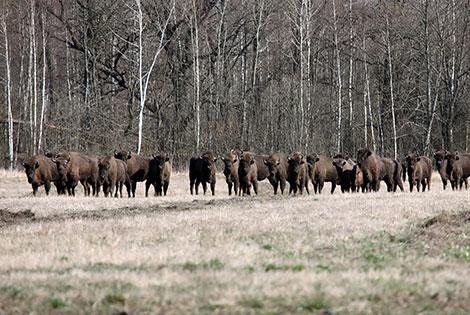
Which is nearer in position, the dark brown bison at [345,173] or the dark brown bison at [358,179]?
the dark brown bison at [358,179]

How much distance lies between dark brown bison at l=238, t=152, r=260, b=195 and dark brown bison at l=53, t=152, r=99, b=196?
5819mm

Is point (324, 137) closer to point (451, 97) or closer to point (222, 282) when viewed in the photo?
point (451, 97)

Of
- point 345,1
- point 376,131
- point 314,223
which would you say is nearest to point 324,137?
point 376,131

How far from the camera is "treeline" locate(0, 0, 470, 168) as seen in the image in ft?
171

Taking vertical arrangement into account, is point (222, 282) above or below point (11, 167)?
below

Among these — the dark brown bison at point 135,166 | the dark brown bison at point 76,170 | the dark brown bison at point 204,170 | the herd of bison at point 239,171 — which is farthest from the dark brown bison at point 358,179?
the dark brown bison at point 76,170

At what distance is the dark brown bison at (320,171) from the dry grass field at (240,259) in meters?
12.6

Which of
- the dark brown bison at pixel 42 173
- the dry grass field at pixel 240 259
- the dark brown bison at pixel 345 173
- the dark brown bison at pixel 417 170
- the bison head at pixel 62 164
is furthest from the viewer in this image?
the dark brown bison at pixel 417 170

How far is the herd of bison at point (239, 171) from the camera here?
33.4 meters

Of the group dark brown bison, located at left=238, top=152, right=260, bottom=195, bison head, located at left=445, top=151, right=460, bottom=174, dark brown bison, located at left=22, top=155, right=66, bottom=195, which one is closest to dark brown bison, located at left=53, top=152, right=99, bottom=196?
dark brown bison, located at left=22, top=155, right=66, bottom=195

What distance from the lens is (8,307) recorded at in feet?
32.1

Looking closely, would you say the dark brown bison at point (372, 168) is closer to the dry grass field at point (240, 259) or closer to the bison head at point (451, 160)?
the bison head at point (451, 160)

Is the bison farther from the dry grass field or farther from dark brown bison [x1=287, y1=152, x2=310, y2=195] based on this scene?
the dry grass field

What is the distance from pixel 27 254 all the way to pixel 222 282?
16.1 feet
